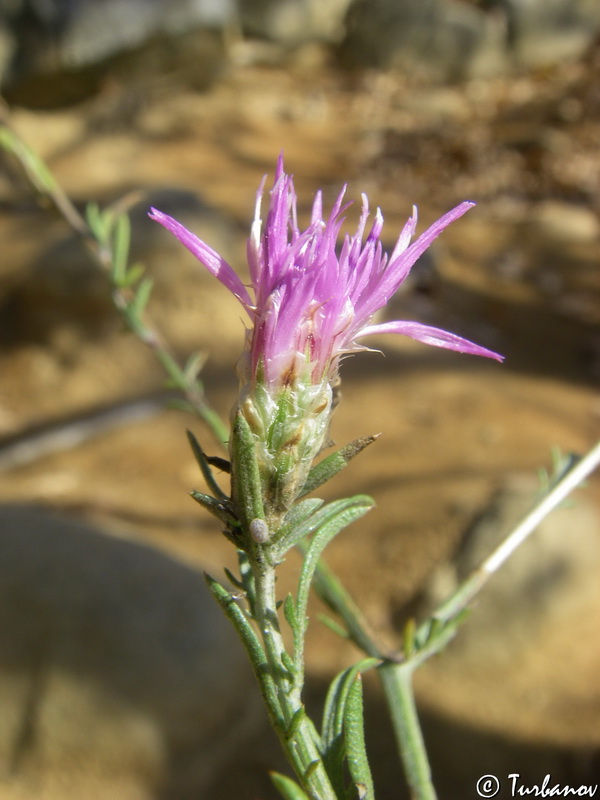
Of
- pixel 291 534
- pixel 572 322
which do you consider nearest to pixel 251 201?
pixel 572 322

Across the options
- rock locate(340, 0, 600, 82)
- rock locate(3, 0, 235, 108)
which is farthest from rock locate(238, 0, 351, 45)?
rock locate(3, 0, 235, 108)

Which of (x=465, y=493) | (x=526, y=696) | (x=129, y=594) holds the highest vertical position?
(x=129, y=594)

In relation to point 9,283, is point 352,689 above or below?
above

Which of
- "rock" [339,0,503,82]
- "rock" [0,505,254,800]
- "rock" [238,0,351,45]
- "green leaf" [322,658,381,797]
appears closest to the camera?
"green leaf" [322,658,381,797]

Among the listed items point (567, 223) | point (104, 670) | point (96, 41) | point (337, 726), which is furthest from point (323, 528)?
point (96, 41)

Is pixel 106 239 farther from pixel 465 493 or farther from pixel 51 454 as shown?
pixel 51 454

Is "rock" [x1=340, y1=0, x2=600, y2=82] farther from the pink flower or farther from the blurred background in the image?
the pink flower

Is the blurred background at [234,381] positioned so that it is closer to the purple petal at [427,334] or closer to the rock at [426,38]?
the rock at [426,38]
